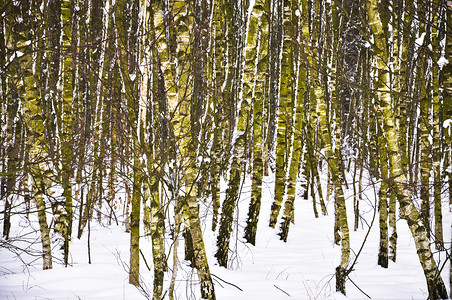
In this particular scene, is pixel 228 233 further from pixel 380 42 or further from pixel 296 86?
pixel 296 86

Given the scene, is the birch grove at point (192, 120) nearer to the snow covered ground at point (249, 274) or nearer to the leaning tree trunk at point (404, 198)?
the leaning tree trunk at point (404, 198)

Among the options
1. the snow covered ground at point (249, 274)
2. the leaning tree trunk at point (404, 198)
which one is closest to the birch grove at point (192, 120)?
the leaning tree trunk at point (404, 198)

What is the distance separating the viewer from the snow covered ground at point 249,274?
18.1ft

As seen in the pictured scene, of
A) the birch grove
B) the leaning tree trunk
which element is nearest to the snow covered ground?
the birch grove

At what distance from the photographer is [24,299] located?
5172 mm

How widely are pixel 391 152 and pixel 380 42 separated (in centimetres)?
146

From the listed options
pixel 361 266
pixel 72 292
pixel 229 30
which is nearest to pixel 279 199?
pixel 361 266

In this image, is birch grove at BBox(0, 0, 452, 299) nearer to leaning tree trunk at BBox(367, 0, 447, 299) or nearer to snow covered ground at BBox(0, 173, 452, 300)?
leaning tree trunk at BBox(367, 0, 447, 299)

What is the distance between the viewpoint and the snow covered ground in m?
5.53

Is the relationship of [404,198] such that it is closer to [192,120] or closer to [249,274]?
[249,274]

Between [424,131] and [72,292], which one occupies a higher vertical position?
[424,131]

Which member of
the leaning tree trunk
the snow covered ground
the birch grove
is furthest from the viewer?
the snow covered ground

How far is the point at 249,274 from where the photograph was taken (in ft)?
21.2

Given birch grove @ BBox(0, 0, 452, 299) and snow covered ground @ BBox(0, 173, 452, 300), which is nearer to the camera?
birch grove @ BBox(0, 0, 452, 299)
